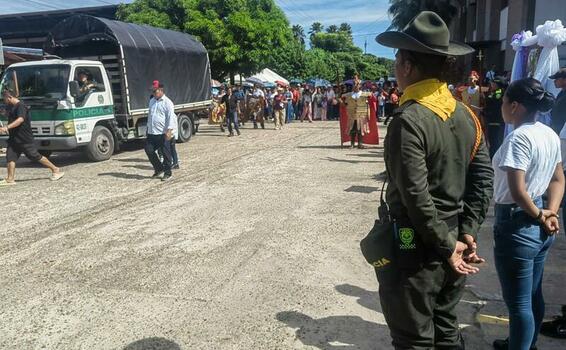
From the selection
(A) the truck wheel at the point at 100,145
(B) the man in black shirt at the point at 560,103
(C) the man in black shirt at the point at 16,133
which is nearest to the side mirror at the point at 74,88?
Result: (A) the truck wheel at the point at 100,145

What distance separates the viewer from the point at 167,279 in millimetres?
4480

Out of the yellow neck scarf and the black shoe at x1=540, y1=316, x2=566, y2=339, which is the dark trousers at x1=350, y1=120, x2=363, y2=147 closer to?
the black shoe at x1=540, y1=316, x2=566, y2=339

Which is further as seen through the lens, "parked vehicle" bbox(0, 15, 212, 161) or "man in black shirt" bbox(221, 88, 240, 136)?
"man in black shirt" bbox(221, 88, 240, 136)

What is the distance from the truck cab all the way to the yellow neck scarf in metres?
9.92

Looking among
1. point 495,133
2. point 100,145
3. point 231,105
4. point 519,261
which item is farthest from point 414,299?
point 231,105

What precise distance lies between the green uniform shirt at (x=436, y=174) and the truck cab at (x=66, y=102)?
10000 mm

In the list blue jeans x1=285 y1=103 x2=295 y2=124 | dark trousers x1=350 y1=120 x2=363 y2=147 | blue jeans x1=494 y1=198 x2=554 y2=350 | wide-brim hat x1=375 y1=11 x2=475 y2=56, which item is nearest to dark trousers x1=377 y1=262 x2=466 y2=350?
blue jeans x1=494 y1=198 x2=554 y2=350

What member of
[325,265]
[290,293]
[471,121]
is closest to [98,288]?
[290,293]

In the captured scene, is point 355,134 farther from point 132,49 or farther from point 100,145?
point 100,145

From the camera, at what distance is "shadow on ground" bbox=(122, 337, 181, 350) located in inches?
129

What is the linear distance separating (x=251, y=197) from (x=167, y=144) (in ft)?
8.32

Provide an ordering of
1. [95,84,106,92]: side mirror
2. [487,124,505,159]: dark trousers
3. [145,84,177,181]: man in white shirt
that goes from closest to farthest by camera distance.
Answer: [487,124,505,159]: dark trousers < [145,84,177,181]: man in white shirt < [95,84,106,92]: side mirror

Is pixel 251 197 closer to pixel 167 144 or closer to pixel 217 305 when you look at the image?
pixel 167 144

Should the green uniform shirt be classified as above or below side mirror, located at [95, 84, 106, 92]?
below
